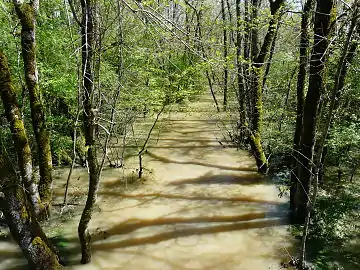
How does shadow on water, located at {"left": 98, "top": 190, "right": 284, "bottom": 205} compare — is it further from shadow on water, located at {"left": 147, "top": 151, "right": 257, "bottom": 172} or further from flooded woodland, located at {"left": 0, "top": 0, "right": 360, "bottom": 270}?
shadow on water, located at {"left": 147, "top": 151, "right": 257, "bottom": 172}

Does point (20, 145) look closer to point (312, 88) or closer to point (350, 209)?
point (312, 88)

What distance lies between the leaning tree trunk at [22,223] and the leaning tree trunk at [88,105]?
2.05ft

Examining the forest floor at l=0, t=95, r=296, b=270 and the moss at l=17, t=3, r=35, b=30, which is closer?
the moss at l=17, t=3, r=35, b=30

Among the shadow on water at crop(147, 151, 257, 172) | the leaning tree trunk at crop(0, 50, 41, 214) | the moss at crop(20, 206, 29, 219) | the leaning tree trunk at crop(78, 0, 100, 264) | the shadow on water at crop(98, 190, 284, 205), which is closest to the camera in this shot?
the leaning tree trunk at crop(78, 0, 100, 264)

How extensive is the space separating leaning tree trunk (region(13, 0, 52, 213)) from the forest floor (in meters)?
1.07

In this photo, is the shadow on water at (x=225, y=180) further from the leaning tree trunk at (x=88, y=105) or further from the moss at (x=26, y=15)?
the moss at (x=26, y=15)

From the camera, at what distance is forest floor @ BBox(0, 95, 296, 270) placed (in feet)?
19.6

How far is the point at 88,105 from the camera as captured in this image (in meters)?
4.66

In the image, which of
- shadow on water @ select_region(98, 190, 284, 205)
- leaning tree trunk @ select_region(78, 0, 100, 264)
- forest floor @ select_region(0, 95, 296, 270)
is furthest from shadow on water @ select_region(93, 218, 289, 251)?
shadow on water @ select_region(98, 190, 284, 205)

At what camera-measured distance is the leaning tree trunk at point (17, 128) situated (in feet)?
16.3

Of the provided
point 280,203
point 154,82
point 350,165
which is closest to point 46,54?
point 154,82

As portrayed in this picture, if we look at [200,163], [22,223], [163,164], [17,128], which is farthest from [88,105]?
[200,163]

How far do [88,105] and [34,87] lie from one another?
1.91m

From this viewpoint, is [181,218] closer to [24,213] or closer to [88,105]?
[24,213]
